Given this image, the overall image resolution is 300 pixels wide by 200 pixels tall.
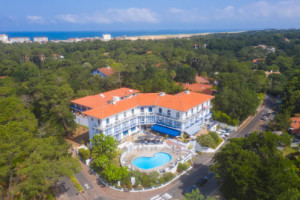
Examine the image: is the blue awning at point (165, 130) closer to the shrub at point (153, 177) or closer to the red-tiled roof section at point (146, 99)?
the red-tiled roof section at point (146, 99)

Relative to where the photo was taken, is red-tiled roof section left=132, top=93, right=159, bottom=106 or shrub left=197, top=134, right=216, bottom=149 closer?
shrub left=197, top=134, right=216, bottom=149

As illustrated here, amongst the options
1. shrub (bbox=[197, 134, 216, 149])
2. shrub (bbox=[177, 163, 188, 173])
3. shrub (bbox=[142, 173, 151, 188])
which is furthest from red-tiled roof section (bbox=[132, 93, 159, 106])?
shrub (bbox=[142, 173, 151, 188])

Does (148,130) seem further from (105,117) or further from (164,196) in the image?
(164,196)

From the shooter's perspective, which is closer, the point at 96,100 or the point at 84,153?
the point at 84,153

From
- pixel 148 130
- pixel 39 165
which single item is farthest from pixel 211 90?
pixel 39 165

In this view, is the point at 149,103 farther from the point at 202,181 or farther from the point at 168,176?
the point at 202,181

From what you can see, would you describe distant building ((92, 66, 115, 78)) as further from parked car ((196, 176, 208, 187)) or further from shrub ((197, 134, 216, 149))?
parked car ((196, 176, 208, 187))

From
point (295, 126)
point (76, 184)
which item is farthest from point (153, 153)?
point (295, 126)
